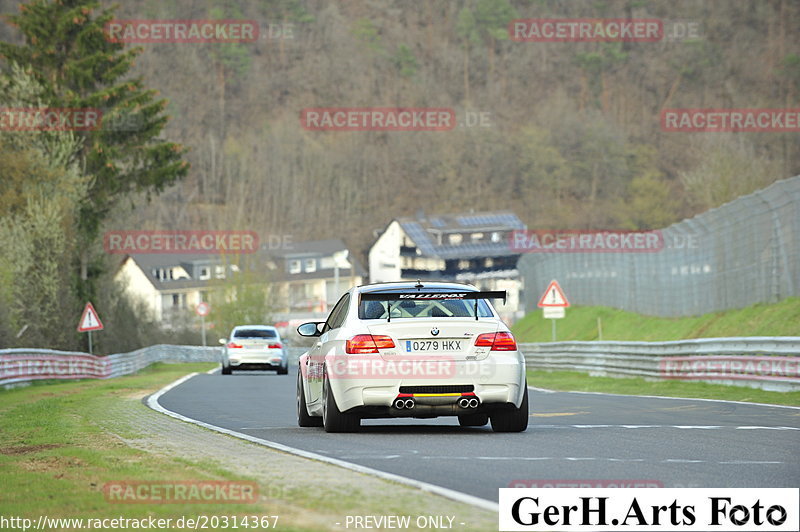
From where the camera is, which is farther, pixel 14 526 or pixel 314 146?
pixel 314 146

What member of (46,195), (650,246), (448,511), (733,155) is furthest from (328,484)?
(733,155)

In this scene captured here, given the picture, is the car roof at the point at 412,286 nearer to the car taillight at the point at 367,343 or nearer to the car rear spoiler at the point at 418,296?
the car rear spoiler at the point at 418,296

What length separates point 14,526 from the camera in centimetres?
777

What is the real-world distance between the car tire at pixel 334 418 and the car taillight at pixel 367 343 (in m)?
0.61

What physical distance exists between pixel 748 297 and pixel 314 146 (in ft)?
486

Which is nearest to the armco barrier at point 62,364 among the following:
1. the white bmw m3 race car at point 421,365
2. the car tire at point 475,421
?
the car tire at point 475,421

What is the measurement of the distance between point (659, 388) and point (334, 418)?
13214 mm

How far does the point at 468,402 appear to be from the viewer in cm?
1297

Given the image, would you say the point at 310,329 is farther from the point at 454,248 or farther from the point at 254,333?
the point at 454,248

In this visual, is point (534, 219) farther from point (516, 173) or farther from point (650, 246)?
point (650, 246)

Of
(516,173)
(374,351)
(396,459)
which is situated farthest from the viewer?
(516,173)

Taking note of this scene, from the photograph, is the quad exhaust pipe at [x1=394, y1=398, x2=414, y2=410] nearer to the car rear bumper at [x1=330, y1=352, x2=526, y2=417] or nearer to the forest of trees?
the car rear bumper at [x1=330, y1=352, x2=526, y2=417]

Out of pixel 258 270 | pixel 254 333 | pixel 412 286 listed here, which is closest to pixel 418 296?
pixel 412 286

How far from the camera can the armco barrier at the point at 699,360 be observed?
21703mm
